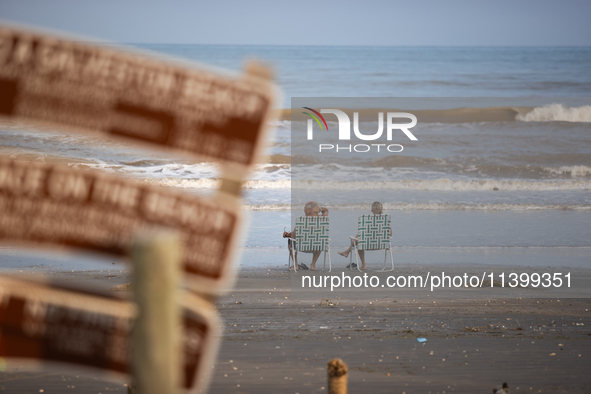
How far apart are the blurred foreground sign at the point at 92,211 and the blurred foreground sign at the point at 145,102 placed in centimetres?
15

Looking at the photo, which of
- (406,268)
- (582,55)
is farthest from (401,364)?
(582,55)

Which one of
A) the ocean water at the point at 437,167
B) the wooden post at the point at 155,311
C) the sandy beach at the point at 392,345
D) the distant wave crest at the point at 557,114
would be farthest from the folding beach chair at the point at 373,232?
the distant wave crest at the point at 557,114

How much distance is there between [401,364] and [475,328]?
4.91 feet

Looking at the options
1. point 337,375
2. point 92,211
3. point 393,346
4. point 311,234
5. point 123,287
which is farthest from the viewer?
point 311,234

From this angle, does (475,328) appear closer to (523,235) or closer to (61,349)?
(61,349)

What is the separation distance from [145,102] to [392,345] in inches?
164

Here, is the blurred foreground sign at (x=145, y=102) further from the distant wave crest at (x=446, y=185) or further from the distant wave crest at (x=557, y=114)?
the distant wave crest at (x=557, y=114)

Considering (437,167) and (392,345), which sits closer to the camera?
(392,345)

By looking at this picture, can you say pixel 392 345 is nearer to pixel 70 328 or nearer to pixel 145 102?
pixel 70 328

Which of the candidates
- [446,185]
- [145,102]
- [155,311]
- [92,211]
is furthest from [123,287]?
[446,185]

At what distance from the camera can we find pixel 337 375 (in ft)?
8.83

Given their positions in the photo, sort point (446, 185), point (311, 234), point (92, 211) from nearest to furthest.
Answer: point (92, 211) → point (311, 234) → point (446, 185)

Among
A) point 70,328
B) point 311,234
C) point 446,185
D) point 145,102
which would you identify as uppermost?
point 446,185

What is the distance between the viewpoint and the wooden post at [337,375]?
2.68 metres
